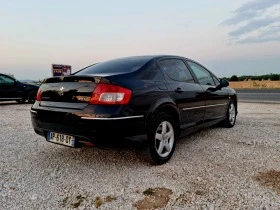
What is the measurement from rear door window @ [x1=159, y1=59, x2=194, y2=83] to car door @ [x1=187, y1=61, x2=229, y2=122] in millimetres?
258

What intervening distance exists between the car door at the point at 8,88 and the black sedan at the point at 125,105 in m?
9.03

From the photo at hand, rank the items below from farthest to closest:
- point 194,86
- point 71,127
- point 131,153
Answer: point 194,86
point 131,153
point 71,127

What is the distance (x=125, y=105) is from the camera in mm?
2973

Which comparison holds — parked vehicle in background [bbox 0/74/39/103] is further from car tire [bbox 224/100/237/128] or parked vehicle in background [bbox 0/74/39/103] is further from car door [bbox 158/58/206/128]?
car door [bbox 158/58/206/128]

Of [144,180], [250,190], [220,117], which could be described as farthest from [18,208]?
[220,117]

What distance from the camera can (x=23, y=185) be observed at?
2.85m

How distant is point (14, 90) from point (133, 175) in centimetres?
1043

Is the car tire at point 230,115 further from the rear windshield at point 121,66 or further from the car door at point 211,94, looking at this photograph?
the rear windshield at point 121,66

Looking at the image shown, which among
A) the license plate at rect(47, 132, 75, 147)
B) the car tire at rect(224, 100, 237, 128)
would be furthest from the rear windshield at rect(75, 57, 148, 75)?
the car tire at rect(224, 100, 237, 128)

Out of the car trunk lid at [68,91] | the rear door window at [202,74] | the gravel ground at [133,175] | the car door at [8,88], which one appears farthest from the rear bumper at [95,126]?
the car door at [8,88]

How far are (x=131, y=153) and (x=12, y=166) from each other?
5.30 ft

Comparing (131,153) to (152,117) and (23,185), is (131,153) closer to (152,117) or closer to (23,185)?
(152,117)

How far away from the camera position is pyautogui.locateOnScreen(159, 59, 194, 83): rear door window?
3.86 m

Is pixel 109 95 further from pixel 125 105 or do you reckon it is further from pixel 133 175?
pixel 133 175
